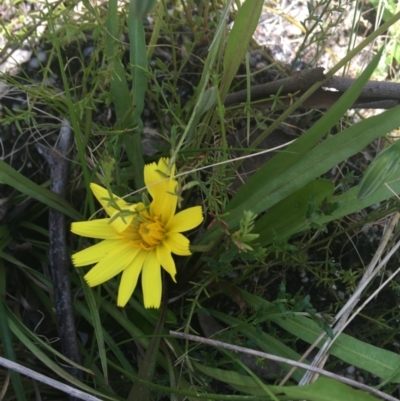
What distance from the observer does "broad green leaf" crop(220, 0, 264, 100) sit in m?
0.80

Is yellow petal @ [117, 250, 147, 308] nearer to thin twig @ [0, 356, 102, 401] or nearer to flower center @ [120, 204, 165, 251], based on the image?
flower center @ [120, 204, 165, 251]

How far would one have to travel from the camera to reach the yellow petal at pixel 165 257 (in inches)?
30.4

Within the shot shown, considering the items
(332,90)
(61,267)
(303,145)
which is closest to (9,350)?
(61,267)

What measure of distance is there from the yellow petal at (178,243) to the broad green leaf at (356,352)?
0.49 feet

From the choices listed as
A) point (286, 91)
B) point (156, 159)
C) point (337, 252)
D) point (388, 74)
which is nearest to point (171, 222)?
point (156, 159)

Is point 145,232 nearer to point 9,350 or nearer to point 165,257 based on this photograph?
point 165,257

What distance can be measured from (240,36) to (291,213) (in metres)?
Answer: 0.31

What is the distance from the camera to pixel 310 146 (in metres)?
0.81

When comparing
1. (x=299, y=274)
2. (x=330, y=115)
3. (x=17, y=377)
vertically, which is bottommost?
(x=17, y=377)

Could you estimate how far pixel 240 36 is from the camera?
834 millimetres

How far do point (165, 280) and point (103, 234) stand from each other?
0.20 meters

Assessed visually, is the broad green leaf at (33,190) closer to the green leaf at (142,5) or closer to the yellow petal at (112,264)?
the yellow petal at (112,264)

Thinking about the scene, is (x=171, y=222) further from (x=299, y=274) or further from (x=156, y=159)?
(x=299, y=274)

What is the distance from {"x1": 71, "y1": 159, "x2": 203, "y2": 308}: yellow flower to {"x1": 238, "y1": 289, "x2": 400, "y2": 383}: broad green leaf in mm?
180
